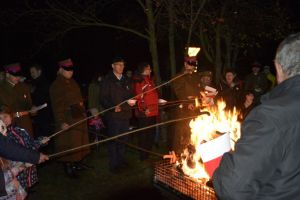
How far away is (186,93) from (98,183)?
108 inches

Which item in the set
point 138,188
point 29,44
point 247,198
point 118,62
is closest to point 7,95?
point 118,62

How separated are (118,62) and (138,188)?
2662mm

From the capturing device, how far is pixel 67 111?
7625mm

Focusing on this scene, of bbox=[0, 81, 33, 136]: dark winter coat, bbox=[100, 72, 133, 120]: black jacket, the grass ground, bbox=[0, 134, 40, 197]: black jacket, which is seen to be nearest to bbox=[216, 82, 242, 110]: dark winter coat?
the grass ground

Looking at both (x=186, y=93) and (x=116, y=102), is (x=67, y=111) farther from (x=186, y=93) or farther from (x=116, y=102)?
(x=186, y=93)

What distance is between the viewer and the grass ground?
6.93 meters

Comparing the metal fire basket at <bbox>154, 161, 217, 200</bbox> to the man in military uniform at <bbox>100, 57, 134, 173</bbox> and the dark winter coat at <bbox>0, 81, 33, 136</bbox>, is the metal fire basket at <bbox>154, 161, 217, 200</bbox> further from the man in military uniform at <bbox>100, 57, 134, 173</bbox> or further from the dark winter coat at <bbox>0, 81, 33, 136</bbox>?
the dark winter coat at <bbox>0, 81, 33, 136</bbox>

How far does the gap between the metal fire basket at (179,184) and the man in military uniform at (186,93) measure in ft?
9.85

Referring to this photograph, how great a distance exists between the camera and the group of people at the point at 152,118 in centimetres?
210

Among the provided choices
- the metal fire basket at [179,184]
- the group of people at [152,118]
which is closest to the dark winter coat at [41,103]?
the group of people at [152,118]

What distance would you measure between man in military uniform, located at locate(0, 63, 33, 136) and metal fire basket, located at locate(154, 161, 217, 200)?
3.53 meters

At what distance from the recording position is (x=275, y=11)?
1276 cm

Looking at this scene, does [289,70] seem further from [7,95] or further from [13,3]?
[13,3]

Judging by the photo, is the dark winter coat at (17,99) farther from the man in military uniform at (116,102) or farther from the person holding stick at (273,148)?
the person holding stick at (273,148)
